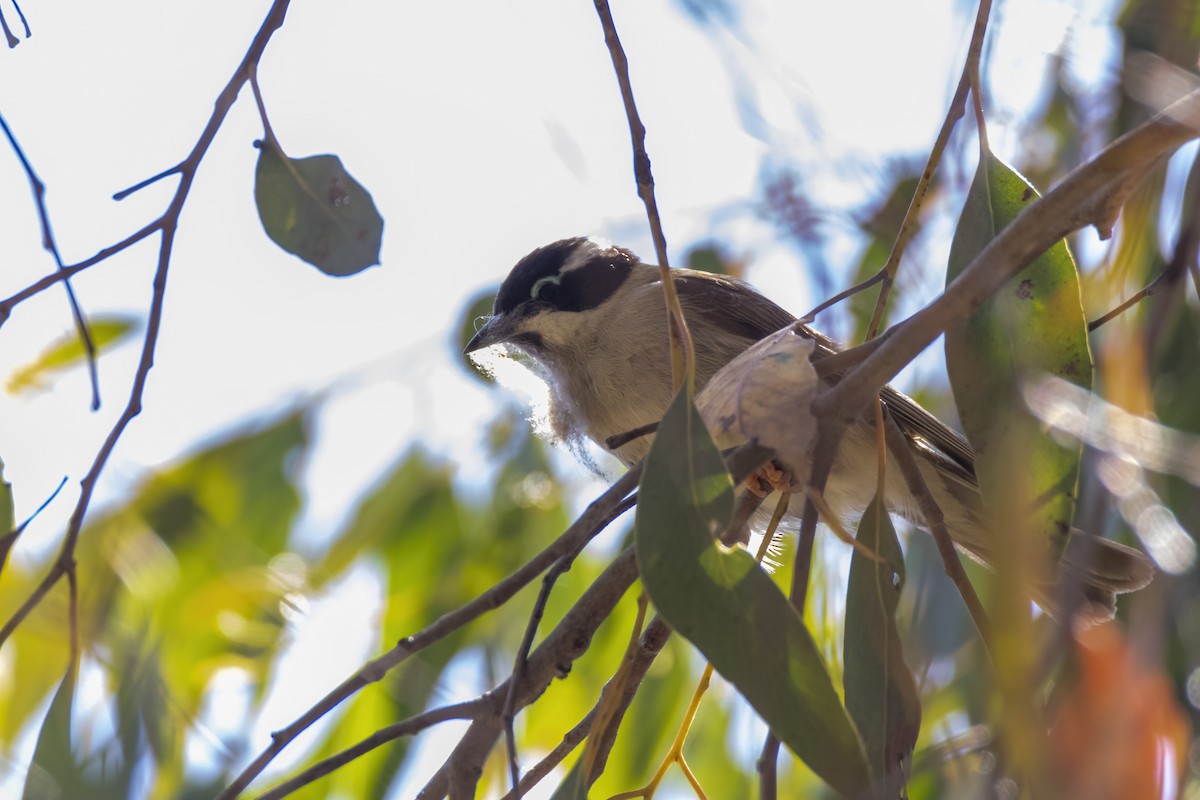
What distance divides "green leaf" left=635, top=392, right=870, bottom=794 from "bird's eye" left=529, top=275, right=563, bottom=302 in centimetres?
217

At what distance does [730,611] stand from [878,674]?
0.35 metres

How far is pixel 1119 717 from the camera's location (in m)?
1.25

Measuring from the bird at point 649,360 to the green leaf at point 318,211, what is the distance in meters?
1.07

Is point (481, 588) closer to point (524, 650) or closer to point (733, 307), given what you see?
point (733, 307)

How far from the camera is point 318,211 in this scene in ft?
6.47

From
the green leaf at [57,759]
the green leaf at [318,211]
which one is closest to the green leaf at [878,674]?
the green leaf at [318,211]

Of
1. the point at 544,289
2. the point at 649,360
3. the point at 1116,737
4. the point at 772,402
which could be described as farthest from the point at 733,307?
the point at 1116,737

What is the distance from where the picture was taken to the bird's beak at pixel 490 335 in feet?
11.7

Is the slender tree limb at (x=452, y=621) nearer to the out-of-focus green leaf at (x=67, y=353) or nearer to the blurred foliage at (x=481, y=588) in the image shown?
the blurred foliage at (x=481, y=588)

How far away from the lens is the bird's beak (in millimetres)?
3566

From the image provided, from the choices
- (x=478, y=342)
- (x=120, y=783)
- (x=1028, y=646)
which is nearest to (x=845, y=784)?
(x=1028, y=646)

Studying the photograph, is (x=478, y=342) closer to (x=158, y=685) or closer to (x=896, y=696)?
(x=158, y=685)

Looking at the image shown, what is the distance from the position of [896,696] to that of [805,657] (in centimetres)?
33

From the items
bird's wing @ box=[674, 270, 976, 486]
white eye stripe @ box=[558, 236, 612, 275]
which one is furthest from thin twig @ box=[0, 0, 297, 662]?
white eye stripe @ box=[558, 236, 612, 275]
